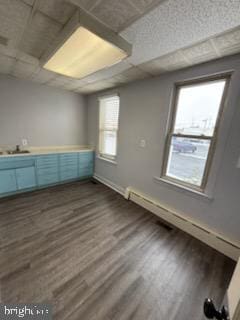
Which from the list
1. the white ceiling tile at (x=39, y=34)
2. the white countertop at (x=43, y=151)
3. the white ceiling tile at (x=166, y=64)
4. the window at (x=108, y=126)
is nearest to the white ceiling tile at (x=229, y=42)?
the white ceiling tile at (x=166, y=64)

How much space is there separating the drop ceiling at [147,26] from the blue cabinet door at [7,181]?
206cm

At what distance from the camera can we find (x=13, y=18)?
1.33 metres

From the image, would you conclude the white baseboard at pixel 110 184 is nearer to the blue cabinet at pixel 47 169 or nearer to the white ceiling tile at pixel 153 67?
the blue cabinet at pixel 47 169

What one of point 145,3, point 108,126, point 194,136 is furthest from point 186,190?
point 108,126

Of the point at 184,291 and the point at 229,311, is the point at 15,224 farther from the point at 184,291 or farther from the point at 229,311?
the point at 229,311

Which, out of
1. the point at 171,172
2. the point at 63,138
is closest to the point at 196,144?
the point at 171,172

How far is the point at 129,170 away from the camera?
3207mm

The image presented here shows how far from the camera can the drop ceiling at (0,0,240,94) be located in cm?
110

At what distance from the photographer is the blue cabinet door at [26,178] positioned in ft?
9.93

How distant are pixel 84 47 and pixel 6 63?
1763 mm

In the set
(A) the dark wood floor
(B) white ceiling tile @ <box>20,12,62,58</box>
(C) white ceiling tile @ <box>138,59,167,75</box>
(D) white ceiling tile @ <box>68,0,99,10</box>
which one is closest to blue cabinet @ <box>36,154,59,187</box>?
(A) the dark wood floor

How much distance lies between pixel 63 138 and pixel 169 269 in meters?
3.78

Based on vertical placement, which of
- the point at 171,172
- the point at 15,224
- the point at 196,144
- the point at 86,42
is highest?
the point at 86,42

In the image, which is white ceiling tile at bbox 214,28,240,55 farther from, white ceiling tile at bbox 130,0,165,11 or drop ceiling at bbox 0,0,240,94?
white ceiling tile at bbox 130,0,165,11
